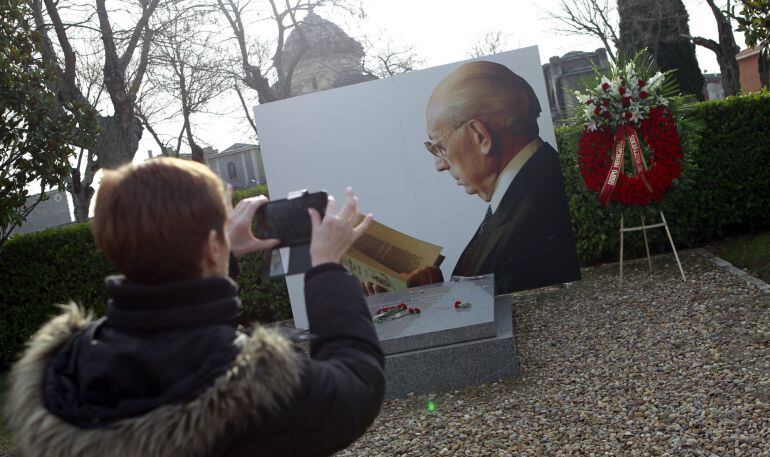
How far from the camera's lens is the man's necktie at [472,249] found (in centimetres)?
871

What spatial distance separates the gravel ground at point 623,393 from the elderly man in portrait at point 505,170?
118cm

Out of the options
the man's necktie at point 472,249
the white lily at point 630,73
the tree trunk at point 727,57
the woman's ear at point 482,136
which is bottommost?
the man's necktie at point 472,249

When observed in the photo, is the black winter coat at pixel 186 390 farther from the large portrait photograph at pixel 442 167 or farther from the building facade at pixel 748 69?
the building facade at pixel 748 69

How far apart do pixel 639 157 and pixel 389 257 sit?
302cm

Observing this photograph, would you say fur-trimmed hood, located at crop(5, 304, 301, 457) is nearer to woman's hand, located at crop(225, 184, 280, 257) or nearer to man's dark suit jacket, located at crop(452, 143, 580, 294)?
woman's hand, located at crop(225, 184, 280, 257)

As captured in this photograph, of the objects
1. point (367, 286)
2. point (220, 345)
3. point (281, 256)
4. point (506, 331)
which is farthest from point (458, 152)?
point (220, 345)

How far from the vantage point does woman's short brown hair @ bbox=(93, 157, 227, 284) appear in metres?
1.40

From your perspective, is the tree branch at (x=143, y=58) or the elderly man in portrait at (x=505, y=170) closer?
the elderly man in portrait at (x=505, y=170)

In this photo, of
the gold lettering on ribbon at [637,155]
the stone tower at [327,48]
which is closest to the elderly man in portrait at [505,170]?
the gold lettering on ribbon at [637,155]

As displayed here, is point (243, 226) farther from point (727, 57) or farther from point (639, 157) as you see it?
point (727, 57)

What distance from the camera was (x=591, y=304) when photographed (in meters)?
7.74

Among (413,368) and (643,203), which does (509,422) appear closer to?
(413,368)

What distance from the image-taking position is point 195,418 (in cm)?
136

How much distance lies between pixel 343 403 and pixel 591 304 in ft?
21.9
